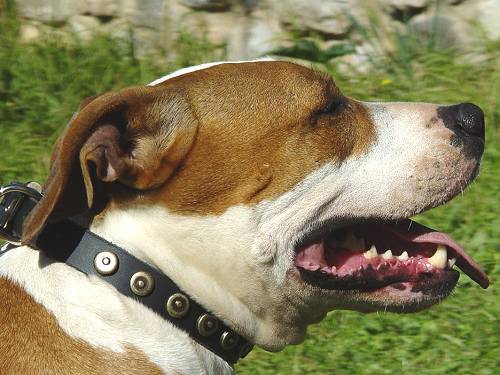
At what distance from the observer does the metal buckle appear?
350cm

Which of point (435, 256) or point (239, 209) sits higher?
point (239, 209)

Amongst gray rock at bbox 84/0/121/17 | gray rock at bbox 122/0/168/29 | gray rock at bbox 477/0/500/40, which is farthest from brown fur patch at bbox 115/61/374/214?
gray rock at bbox 84/0/121/17

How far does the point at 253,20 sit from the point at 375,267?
4.16m

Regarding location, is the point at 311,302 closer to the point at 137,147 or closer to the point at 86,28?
the point at 137,147

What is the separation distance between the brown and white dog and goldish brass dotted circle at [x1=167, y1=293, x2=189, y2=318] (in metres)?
0.05

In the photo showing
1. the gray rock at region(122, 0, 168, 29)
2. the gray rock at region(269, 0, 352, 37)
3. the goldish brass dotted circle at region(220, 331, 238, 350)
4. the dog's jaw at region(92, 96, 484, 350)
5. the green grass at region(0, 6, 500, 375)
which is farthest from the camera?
the gray rock at region(122, 0, 168, 29)

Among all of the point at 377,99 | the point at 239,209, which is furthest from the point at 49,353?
the point at 377,99

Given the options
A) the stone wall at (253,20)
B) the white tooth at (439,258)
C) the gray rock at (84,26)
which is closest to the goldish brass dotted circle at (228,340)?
the white tooth at (439,258)

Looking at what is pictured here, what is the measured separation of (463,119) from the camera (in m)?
3.94

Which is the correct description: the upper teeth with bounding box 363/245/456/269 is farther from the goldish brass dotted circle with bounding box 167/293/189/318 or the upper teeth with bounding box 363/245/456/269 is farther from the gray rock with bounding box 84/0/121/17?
the gray rock with bounding box 84/0/121/17

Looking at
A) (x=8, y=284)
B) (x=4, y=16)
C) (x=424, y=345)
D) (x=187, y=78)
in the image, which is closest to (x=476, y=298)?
(x=424, y=345)

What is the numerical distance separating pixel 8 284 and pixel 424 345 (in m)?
2.41

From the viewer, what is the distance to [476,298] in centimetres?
540

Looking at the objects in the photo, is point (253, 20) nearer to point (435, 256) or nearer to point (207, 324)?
point (435, 256)
